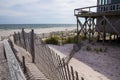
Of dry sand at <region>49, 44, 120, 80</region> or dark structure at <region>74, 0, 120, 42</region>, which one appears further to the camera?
dark structure at <region>74, 0, 120, 42</region>

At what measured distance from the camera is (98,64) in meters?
12.1

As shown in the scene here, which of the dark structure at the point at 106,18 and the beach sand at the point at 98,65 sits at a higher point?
the dark structure at the point at 106,18

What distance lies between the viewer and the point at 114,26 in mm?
17484

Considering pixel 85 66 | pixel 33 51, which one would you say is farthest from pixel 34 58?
pixel 85 66

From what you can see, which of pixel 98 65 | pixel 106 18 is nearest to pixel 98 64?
pixel 98 65

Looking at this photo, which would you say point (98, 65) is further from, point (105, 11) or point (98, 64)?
point (105, 11)

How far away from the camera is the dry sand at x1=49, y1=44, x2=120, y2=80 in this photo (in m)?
9.65

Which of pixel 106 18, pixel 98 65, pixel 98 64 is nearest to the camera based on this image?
pixel 98 65

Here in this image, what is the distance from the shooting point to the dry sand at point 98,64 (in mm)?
9650

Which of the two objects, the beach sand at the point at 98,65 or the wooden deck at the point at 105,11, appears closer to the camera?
the beach sand at the point at 98,65

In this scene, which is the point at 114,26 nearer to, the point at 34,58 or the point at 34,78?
the point at 34,58

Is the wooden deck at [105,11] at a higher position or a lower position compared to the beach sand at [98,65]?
higher

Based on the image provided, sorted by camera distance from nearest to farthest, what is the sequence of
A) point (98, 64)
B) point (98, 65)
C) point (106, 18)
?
point (98, 65)
point (98, 64)
point (106, 18)

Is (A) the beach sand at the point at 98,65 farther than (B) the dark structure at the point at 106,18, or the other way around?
(B) the dark structure at the point at 106,18
